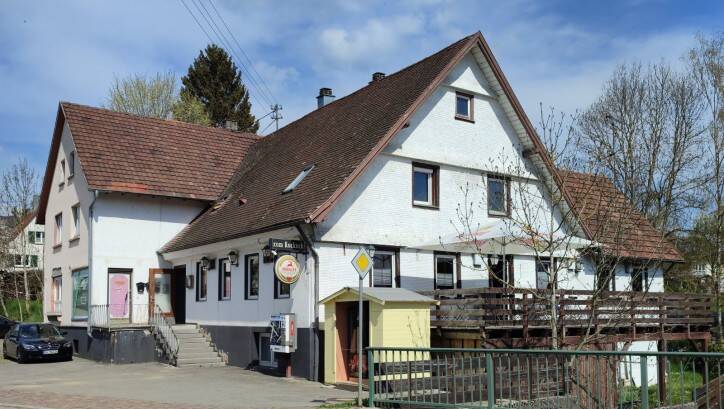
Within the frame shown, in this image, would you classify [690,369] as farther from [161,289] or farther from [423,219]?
[161,289]

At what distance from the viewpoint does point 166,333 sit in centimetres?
2367

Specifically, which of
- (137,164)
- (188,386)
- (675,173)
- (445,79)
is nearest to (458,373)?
(188,386)

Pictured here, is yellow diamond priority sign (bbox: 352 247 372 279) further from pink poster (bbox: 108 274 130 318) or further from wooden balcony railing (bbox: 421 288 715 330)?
pink poster (bbox: 108 274 130 318)

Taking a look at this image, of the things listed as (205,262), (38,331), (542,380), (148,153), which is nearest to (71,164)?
(148,153)

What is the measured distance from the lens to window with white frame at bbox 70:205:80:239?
28.5 meters

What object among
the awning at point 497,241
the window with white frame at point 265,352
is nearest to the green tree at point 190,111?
the window with white frame at point 265,352

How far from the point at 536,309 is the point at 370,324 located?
448 cm

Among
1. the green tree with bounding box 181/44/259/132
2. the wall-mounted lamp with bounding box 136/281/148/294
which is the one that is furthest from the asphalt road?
the green tree with bounding box 181/44/259/132

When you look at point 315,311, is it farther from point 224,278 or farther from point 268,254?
point 224,278

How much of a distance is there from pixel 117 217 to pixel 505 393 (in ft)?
57.4

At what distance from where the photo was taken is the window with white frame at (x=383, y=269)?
20422mm

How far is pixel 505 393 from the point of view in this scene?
1226 centimetres

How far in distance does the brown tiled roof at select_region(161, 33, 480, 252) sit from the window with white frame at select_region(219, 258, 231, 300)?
3.07 ft

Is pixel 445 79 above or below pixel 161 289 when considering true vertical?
above
